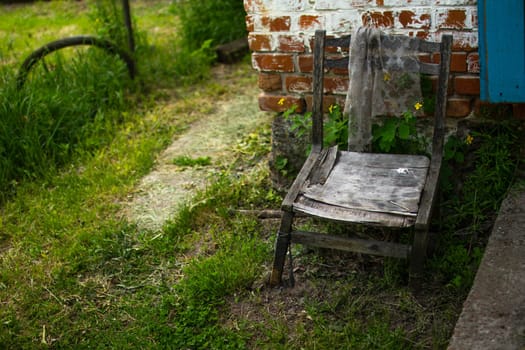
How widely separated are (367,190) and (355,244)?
0.81ft

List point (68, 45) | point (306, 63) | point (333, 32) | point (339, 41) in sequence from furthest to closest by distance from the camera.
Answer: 1. point (68, 45)
2. point (306, 63)
3. point (333, 32)
4. point (339, 41)

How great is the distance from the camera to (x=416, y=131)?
3322 mm

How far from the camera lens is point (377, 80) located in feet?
9.95

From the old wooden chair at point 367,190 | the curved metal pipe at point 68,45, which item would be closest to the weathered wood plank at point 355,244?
the old wooden chair at point 367,190

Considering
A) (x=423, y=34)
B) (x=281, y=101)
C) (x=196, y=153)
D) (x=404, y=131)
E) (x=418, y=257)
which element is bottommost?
(x=418, y=257)

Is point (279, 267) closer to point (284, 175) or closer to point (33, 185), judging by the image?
point (284, 175)

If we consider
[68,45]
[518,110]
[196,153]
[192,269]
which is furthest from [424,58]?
[68,45]

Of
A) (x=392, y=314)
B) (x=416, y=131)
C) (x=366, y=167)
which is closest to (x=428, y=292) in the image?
(x=392, y=314)

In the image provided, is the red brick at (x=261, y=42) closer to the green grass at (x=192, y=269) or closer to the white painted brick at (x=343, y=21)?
the white painted brick at (x=343, y=21)

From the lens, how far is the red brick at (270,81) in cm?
350

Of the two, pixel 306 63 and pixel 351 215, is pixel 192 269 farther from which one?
pixel 306 63

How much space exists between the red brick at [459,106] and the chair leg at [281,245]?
103cm

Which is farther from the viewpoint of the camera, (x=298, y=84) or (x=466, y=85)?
(x=298, y=84)

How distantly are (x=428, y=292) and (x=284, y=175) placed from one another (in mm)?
1174
